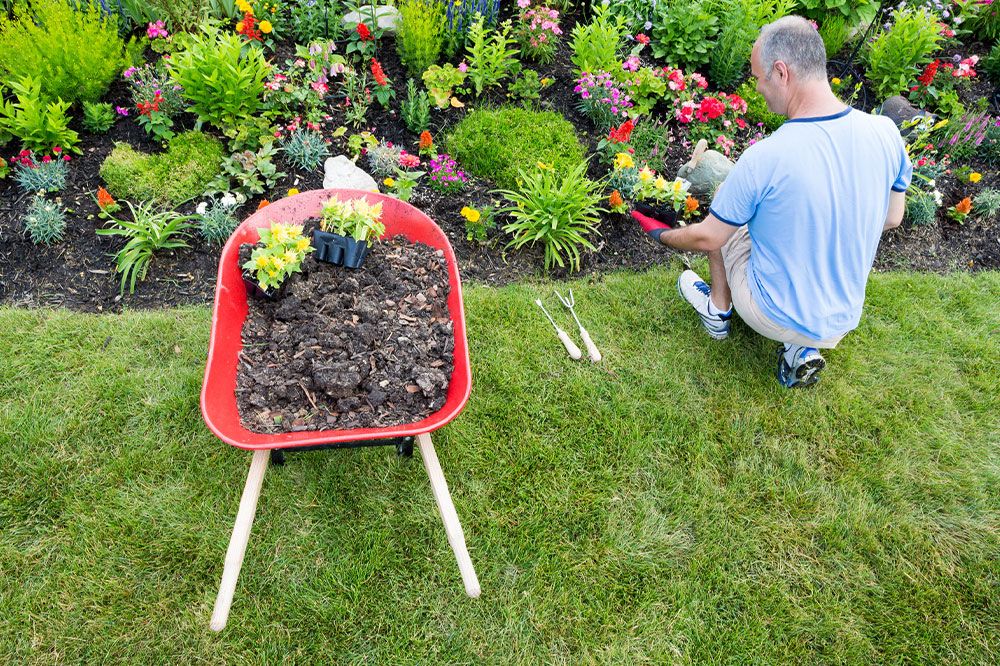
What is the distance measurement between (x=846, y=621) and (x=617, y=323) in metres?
1.69

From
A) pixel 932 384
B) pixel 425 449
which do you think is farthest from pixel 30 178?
pixel 932 384

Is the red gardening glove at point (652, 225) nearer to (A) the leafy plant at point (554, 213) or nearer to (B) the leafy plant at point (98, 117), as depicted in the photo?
(A) the leafy plant at point (554, 213)

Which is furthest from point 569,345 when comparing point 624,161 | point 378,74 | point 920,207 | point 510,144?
point 920,207

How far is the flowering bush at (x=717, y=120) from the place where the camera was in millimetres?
3945

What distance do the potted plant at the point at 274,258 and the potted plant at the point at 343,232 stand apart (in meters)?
0.11

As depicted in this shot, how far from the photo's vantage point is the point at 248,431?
180cm

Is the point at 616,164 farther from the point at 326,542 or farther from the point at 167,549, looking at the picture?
the point at 167,549

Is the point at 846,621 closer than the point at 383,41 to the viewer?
Yes

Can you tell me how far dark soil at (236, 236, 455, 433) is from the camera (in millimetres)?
1933

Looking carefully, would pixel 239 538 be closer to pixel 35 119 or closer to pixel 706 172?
pixel 35 119

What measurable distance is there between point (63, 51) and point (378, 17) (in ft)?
6.35

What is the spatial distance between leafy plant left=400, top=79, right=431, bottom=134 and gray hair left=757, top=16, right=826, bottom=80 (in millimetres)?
2065

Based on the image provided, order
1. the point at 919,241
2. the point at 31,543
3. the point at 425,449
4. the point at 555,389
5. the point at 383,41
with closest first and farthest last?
the point at 425,449 < the point at 31,543 < the point at 555,389 < the point at 919,241 < the point at 383,41

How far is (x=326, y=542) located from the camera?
237 centimetres
